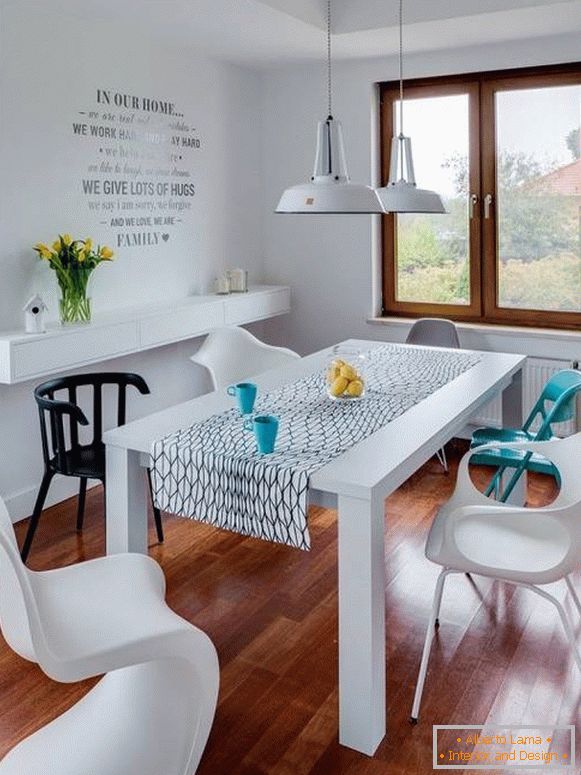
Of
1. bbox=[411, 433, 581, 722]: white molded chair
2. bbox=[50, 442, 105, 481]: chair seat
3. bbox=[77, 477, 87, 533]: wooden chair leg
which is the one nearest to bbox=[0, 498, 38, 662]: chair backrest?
bbox=[411, 433, 581, 722]: white molded chair

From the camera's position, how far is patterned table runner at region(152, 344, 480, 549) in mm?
2234

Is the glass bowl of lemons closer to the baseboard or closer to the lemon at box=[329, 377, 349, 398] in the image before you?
the lemon at box=[329, 377, 349, 398]

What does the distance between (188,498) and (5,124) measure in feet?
7.03

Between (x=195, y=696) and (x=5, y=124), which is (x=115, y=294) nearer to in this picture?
(x=5, y=124)

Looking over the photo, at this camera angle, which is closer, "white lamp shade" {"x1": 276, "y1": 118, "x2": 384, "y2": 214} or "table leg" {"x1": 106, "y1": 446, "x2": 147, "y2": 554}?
"table leg" {"x1": 106, "y1": 446, "x2": 147, "y2": 554}

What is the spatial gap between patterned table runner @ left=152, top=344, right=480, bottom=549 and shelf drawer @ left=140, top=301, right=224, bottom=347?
1.28 m

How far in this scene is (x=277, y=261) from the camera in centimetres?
549

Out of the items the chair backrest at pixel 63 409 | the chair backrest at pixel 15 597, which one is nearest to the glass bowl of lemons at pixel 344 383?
the chair backrest at pixel 63 409

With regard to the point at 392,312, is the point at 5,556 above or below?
below

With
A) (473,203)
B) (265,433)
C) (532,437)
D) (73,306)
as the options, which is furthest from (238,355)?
(473,203)

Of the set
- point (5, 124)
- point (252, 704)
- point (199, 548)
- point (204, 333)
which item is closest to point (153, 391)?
point (204, 333)

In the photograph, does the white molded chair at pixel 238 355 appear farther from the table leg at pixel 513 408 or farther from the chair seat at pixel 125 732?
the chair seat at pixel 125 732

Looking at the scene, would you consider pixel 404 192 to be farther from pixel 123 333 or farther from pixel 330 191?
pixel 123 333

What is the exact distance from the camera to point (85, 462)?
335 cm
